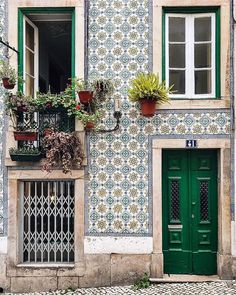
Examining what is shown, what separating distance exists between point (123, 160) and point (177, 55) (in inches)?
89.2

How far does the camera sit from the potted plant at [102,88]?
26.1 ft

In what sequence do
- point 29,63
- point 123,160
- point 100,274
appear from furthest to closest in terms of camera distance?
1. point 29,63
2. point 123,160
3. point 100,274

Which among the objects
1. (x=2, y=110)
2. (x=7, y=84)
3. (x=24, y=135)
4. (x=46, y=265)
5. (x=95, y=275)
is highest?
(x=7, y=84)

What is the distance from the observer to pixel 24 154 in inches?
310

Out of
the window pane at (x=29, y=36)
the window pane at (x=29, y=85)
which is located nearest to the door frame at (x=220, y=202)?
the window pane at (x=29, y=85)

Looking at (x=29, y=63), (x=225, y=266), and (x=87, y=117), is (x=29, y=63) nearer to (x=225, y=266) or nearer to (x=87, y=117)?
(x=87, y=117)

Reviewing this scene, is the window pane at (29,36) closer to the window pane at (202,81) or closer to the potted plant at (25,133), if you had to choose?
the potted plant at (25,133)

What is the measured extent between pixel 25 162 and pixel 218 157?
3.62 metres

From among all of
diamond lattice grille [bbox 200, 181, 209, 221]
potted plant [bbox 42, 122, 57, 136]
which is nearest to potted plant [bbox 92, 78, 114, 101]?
potted plant [bbox 42, 122, 57, 136]

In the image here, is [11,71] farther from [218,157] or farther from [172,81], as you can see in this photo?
[218,157]

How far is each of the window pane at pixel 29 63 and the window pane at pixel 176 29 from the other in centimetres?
276

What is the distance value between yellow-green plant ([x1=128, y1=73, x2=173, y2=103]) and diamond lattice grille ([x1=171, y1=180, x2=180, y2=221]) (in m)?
1.65

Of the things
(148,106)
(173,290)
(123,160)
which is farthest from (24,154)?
(173,290)

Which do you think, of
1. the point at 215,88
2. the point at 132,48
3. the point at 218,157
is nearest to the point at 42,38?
the point at 132,48
